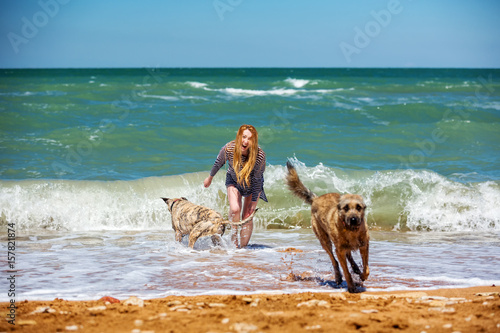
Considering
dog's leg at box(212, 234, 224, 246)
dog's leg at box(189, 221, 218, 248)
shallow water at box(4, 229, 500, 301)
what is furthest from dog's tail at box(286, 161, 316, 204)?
dog's leg at box(212, 234, 224, 246)

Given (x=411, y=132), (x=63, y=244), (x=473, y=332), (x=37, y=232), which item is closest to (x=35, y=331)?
(x=473, y=332)

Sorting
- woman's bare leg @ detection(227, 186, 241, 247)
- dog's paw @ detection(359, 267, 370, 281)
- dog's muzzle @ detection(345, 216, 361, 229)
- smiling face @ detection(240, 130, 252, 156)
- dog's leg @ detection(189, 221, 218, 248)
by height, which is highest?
smiling face @ detection(240, 130, 252, 156)

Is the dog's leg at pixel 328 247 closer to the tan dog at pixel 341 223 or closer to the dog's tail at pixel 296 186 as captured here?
the tan dog at pixel 341 223

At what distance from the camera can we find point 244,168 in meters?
7.75

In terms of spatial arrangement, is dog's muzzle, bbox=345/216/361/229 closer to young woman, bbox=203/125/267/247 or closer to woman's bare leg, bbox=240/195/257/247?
young woman, bbox=203/125/267/247

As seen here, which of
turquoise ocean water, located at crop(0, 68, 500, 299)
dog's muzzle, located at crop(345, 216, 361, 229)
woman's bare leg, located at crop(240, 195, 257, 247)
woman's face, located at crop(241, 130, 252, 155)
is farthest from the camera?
woman's bare leg, located at crop(240, 195, 257, 247)

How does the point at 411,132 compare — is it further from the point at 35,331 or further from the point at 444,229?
the point at 35,331

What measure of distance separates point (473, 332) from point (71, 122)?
19912 mm

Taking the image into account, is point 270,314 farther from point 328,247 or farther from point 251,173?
point 251,173

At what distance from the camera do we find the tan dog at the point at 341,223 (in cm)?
558

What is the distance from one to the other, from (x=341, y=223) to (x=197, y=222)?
9.56 feet

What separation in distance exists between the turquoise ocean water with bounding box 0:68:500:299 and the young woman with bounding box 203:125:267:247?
768 millimetres

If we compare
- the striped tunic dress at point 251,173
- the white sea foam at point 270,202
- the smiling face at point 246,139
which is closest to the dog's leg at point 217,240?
the striped tunic dress at point 251,173

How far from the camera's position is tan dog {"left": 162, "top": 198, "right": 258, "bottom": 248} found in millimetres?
7922
